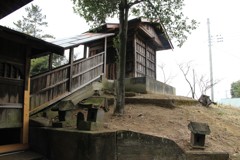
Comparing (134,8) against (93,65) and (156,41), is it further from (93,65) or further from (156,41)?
(156,41)

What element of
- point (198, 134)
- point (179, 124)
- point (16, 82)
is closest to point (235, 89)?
point (179, 124)

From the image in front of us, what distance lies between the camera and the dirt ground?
24.1 feet

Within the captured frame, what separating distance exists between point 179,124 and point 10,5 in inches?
243

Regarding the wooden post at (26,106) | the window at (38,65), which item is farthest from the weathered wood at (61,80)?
the window at (38,65)

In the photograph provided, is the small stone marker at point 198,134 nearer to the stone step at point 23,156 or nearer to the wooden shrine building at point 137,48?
the stone step at point 23,156

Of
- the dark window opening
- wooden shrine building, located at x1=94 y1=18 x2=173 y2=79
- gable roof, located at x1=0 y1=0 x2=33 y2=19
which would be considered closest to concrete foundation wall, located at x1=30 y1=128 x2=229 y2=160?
the dark window opening

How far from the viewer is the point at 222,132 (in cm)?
848

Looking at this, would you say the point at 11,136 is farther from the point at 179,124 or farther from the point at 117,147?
the point at 179,124

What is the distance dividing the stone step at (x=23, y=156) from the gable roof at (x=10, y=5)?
3896mm

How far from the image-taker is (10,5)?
5043mm

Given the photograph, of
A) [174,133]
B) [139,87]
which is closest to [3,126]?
[174,133]

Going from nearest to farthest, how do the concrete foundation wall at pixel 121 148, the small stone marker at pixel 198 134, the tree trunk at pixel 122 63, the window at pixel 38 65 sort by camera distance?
the concrete foundation wall at pixel 121 148, the small stone marker at pixel 198 134, the tree trunk at pixel 122 63, the window at pixel 38 65

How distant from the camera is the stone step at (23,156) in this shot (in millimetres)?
7042

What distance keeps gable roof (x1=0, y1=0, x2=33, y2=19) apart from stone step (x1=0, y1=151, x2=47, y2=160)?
153 inches
